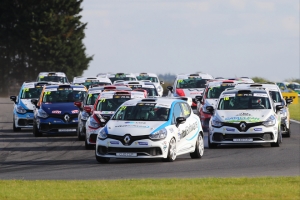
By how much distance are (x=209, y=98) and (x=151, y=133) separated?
13.6 metres

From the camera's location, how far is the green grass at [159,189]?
14.5m

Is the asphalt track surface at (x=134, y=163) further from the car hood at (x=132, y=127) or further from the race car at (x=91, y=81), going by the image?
the race car at (x=91, y=81)

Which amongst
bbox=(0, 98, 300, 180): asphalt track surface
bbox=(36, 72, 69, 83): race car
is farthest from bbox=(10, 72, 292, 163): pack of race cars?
bbox=(36, 72, 69, 83): race car

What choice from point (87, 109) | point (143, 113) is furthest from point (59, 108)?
point (143, 113)

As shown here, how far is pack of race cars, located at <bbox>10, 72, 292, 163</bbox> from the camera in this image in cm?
2166

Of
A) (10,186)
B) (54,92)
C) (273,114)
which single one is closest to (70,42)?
(54,92)

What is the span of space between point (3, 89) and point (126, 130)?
72.3 meters

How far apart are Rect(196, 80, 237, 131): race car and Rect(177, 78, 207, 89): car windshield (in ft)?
23.2

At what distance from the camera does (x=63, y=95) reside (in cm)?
3228

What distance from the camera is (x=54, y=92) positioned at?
32.3m

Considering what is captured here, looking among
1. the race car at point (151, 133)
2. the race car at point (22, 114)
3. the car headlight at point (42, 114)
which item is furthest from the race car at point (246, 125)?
the race car at point (22, 114)

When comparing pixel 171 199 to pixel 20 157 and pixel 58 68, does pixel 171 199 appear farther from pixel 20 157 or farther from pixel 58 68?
pixel 58 68

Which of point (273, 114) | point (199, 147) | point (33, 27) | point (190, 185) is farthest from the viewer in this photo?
point (33, 27)

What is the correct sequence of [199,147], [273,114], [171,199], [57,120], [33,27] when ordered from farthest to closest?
[33,27] < [57,120] < [273,114] < [199,147] < [171,199]
